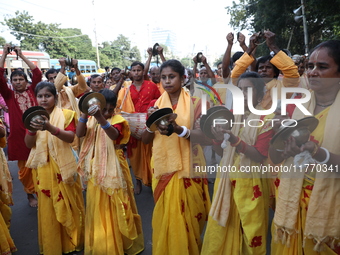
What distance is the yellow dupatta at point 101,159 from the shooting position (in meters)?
2.71

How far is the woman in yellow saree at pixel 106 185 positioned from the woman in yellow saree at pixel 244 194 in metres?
0.93

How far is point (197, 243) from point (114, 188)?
3.19 feet

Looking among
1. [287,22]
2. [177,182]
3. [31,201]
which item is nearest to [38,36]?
[287,22]

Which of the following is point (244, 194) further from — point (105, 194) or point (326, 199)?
point (105, 194)

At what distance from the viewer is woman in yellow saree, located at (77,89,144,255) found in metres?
2.73

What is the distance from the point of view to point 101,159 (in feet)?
9.04

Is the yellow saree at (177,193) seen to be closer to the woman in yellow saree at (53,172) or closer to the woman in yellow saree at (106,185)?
the woman in yellow saree at (106,185)

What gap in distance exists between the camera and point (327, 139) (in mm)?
1701

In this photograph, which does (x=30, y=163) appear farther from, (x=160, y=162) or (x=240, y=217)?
(x=240, y=217)

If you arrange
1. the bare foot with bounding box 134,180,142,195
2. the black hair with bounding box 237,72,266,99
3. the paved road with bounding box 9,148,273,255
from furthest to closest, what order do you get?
the bare foot with bounding box 134,180,142,195 < the paved road with bounding box 9,148,273,255 < the black hair with bounding box 237,72,266,99

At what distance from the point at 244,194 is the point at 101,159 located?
142cm

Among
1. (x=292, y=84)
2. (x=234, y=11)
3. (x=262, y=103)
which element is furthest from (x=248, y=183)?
(x=234, y=11)

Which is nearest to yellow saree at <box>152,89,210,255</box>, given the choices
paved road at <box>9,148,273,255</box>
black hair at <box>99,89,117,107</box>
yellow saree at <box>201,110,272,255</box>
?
yellow saree at <box>201,110,272,255</box>

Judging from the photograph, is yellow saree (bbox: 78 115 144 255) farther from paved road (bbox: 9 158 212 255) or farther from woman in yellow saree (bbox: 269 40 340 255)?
woman in yellow saree (bbox: 269 40 340 255)
